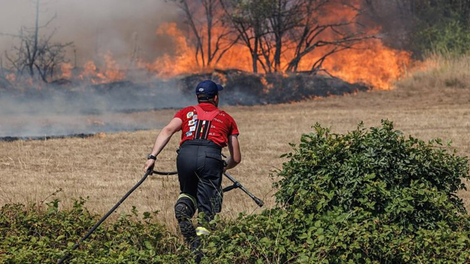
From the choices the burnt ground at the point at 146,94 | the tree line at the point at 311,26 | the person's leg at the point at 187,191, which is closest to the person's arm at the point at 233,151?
the person's leg at the point at 187,191

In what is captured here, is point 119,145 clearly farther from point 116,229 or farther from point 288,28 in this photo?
point 288,28

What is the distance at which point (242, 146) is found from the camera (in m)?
17.0

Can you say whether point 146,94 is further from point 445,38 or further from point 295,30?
point 445,38

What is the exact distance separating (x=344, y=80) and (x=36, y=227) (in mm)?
23240

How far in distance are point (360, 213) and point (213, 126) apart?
164cm

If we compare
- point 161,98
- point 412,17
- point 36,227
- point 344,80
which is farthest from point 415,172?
point 412,17

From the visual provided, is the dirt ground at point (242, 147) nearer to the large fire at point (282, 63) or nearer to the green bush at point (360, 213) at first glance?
the green bush at point (360, 213)

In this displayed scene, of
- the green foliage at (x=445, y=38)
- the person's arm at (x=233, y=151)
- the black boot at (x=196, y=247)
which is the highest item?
the green foliage at (x=445, y=38)

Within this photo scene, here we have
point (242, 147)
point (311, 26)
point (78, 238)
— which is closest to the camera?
point (78, 238)

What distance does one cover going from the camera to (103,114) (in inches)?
992

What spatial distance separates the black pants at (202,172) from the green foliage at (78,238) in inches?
19.9

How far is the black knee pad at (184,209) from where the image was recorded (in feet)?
25.3

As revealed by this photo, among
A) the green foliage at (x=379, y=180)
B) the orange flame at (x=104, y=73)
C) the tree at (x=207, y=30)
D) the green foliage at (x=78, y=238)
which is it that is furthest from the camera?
the tree at (x=207, y=30)

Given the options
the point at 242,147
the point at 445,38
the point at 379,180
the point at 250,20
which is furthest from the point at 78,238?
the point at 445,38
